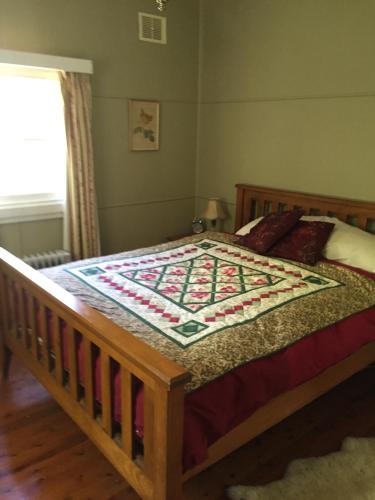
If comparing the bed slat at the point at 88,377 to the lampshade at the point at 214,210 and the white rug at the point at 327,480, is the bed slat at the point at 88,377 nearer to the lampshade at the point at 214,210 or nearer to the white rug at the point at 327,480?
the white rug at the point at 327,480

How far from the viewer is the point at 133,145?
148 inches

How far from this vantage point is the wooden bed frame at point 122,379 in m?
1.33

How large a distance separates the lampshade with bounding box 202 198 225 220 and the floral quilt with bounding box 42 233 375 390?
877mm

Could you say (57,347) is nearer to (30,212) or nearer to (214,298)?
(214,298)

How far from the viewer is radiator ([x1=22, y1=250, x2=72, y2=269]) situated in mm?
3295

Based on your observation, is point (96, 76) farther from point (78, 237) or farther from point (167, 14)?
point (78, 237)

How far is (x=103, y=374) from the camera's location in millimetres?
1592

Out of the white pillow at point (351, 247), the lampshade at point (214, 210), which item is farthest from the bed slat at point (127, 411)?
the lampshade at point (214, 210)

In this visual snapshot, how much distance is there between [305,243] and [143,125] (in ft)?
6.08

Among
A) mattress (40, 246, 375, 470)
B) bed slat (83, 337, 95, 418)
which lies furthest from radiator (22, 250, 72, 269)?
bed slat (83, 337, 95, 418)

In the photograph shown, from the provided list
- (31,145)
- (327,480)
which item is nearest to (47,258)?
(31,145)

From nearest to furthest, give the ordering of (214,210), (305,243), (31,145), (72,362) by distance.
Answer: (72,362) → (305,243) → (31,145) → (214,210)

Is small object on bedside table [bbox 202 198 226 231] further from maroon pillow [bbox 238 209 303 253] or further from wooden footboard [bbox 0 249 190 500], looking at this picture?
wooden footboard [bbox 0 249 190 500]

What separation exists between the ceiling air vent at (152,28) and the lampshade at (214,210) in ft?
4.83
